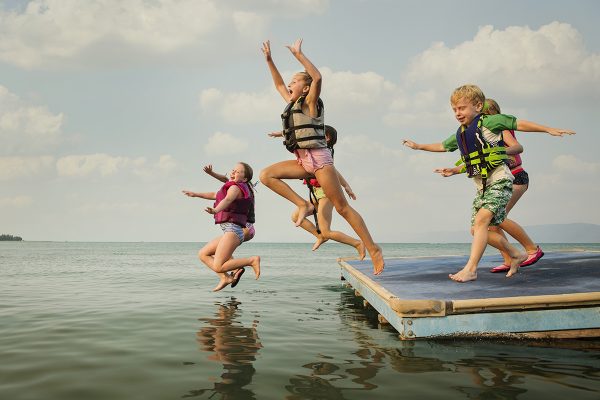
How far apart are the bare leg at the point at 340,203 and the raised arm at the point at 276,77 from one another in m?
1.02

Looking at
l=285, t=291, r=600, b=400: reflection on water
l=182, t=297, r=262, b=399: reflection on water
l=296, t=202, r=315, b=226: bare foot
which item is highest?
l=296, t=202, r=315, b=226: bare foot

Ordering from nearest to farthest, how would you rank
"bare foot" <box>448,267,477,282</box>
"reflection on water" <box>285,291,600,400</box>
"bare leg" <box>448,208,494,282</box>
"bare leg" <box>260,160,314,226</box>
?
"reflection on water" <box>285,291,600,400</box>
"bare leg" <box>260,160,314,226</box>
"bare leg" <box>448,208,494,282</box>
"bare foot" <box>448,267,477,282</box>

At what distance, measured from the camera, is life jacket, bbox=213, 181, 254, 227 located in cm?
813

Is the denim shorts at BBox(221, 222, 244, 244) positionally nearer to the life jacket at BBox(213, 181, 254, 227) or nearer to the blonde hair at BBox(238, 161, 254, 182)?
the life jacket at BBox(213, 181, 254, 227)

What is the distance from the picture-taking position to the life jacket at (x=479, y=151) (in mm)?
5895

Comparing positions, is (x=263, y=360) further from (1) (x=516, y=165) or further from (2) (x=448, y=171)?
(1) (x=516, y=165)

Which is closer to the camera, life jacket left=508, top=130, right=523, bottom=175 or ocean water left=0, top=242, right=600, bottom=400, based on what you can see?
ocean water left=0, top=242, right=600, bottom=400

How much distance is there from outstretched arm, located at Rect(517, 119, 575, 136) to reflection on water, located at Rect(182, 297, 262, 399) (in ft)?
13.6

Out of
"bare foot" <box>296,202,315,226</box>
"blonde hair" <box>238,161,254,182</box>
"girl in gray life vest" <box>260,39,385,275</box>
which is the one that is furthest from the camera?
"blonde hair" <box>238,161,254,182</box>

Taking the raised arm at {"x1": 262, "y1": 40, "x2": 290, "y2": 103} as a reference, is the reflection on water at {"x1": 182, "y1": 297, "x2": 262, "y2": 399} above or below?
below

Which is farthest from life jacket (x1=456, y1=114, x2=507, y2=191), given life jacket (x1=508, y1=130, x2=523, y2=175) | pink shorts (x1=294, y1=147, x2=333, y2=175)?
pink shorts (x1=294, y1=147, x2=333, y2=175)

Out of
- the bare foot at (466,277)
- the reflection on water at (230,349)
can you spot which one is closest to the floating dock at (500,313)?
the bare foot at (466,277)

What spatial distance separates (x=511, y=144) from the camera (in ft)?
20.6

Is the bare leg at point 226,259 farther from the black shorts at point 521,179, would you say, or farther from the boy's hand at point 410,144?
the black shorts at point 521,179
